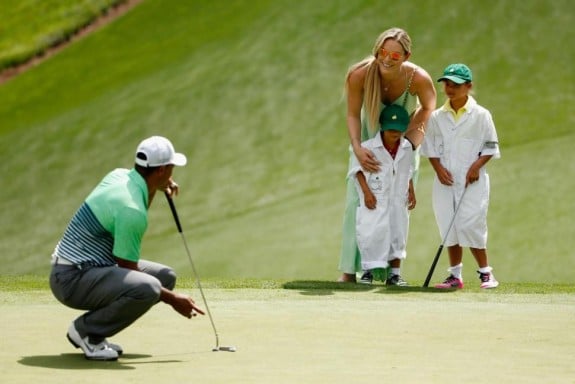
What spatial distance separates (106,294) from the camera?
580cm

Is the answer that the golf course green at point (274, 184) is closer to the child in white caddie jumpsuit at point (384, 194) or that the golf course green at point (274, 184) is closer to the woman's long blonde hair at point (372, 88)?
the child in white caddie jumpsuit at point (384, 194)

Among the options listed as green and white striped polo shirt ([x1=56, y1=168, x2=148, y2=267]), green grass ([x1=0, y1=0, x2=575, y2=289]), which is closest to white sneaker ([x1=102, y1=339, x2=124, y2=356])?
green and white striped polo shirt ([x1=56, y1=168, x2=148, y2=267])

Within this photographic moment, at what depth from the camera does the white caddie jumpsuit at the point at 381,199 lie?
8828 millimetres

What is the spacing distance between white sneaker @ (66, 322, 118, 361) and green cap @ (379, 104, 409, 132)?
3.48m

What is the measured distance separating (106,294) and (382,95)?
358 centimetres

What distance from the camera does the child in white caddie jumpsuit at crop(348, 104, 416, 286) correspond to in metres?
8.81

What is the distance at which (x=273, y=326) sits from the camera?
21.9 ft

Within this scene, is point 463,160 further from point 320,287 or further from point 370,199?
point 320,287

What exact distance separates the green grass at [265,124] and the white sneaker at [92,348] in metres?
5.98

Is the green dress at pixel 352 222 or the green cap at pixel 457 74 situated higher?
the green cap at pixel 457 74

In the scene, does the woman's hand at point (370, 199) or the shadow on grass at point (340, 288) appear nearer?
the shadow on grass at point (340, 288)

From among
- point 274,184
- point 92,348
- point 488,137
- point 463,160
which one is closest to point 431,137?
point 463,160

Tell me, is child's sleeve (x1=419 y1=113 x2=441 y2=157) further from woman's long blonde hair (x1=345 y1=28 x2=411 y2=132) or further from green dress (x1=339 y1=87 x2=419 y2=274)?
woman's long blonde hair (x1=345 y1=28 x2=411 y2=132)

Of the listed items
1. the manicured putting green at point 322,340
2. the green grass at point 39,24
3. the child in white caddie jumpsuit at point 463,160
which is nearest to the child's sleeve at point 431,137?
the child in white caddie jumpsuit at point 463,160
